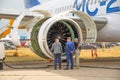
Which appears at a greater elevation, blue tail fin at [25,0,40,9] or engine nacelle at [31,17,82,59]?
blue tail fin at [25,0,40,9]

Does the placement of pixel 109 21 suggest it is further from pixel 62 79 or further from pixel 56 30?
pixel 62 79

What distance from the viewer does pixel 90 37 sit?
15.3 m

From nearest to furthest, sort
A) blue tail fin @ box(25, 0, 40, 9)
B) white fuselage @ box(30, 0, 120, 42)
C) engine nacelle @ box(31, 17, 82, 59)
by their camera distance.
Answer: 1. engine nacelle @ box(31, 17, 82, 59)
2. white fuselage @ box(30, 0, 120, 42)
3. blue tail fin @ box(25, 0, 40, 9)

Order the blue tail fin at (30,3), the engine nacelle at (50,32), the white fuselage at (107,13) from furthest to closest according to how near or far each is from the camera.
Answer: the blue tail fin at (30,3)
the white fuselage at (107,13)
the engine nacelle at (50,32)

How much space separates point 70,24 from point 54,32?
0.83 meters

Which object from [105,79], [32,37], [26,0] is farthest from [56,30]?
[26,0]

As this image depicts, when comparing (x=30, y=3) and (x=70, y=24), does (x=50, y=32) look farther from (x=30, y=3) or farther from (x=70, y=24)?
(x=30, y=3)

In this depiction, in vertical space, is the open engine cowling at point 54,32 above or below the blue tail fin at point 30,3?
below

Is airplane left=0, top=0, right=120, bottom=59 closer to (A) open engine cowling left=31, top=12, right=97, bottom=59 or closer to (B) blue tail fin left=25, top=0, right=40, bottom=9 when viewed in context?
(A) open engine cowling left=31, top=12, right=97, bottom=59

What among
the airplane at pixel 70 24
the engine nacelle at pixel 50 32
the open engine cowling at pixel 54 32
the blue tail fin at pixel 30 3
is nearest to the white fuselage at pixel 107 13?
the airplane at pixel 70 24

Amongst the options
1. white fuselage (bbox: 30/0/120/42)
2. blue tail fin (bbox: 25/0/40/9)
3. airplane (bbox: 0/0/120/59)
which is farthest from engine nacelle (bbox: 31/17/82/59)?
blue tail fin (bbox: 25/0/40/9)

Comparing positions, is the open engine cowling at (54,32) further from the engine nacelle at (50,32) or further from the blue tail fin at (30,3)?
the blue tail fin at (30,3)

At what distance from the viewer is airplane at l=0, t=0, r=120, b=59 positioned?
14359 mm

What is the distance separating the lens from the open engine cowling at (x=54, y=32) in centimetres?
1418
